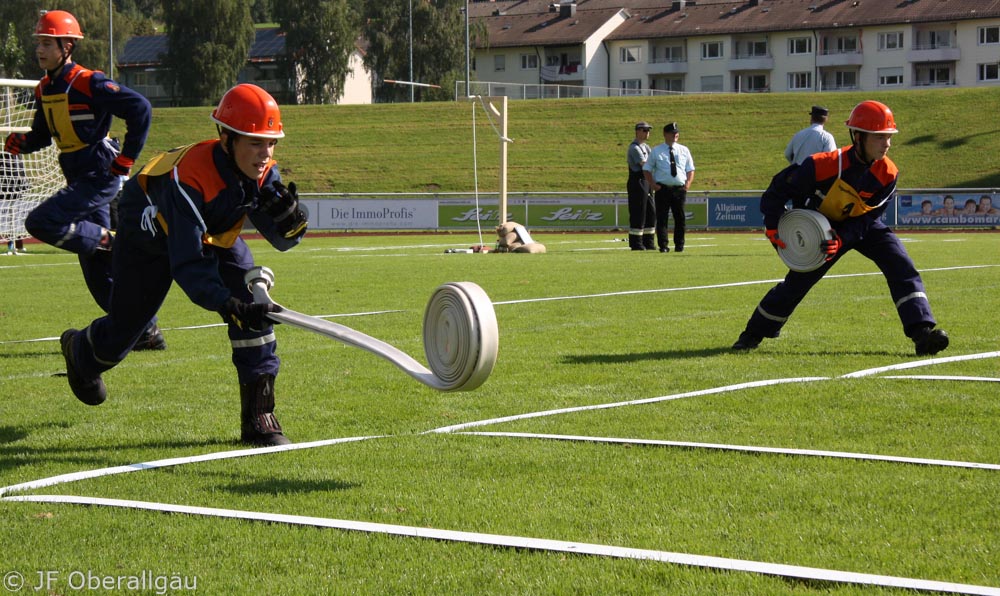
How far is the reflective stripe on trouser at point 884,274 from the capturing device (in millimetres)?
8922

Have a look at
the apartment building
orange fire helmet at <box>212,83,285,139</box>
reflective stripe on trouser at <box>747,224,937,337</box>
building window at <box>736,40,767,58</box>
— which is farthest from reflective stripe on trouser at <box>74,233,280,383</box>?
building window at <box>736,40,767,58</box>

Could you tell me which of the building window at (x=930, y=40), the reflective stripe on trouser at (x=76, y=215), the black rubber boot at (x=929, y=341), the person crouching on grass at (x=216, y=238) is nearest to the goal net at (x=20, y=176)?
the reflective stripe on trouser at (x=76, y=215)

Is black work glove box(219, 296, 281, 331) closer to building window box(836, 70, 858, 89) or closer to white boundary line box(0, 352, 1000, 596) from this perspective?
white boundary line box(0, 352, 1000, 596)

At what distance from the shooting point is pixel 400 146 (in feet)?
190

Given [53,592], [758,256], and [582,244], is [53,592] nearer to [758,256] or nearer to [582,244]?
[758,256]

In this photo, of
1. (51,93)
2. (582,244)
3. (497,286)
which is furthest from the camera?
(582,244)

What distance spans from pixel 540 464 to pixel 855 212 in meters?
4.48

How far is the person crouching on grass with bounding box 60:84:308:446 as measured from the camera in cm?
567

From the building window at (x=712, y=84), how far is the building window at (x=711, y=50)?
151 cm

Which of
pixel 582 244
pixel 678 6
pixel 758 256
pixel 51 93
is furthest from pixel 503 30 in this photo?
pixel 51 93

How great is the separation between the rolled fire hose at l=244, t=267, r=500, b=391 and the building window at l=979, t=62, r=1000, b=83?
85070 millimetres

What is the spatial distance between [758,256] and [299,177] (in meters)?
36.3

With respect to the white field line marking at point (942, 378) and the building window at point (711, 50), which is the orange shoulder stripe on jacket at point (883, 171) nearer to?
the white field line marking at point (942, 378)

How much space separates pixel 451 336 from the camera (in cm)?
516
